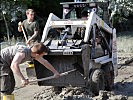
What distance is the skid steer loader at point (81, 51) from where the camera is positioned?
366 inches

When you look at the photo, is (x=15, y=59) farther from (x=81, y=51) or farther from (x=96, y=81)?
(x=96, y=81)

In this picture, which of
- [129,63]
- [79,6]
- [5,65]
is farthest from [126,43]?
[5,65]

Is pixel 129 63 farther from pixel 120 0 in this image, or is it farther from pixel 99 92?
pixel 120 0

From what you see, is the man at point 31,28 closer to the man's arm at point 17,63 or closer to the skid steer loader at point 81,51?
the skid steer loader at point 81,51

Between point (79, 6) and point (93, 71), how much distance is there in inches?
91.2

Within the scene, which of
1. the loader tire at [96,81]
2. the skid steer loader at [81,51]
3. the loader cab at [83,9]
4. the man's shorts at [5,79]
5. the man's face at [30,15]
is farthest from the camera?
the loader cab at [83,9]

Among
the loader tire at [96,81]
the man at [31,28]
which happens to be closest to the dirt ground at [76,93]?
the loader tire at [96,81]

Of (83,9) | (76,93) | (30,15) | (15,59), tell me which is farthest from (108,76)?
(15,59)

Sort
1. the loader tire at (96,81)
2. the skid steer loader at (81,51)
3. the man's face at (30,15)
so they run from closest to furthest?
the skid steer loader at (81,51) → the loader tire at (96,81) → the man's face at (30,15)

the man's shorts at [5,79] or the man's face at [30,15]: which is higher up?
the man's face at [30,15]

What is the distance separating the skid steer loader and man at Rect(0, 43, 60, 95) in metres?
1.72

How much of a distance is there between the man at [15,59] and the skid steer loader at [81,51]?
172cm

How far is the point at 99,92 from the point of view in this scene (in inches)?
376

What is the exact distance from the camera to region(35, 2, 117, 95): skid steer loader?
9.29 m
